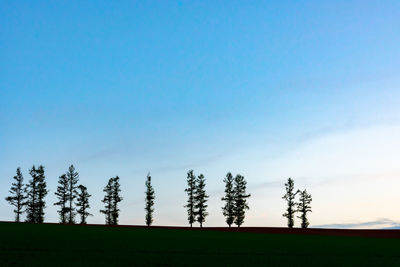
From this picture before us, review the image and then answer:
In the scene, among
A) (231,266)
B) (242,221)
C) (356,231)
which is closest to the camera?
(231,266)

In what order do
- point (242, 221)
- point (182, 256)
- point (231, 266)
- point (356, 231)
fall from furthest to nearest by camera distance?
point (242, 221), point (356, 231), point (182, 256), point (231, 266)

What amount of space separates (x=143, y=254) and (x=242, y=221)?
209 feet

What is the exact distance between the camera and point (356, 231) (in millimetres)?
55906

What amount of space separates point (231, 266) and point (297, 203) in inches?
2825

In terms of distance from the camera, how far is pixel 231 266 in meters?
16.8

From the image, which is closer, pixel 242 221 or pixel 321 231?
pixel 321 231

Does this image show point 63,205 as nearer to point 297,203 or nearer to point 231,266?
point 297,203

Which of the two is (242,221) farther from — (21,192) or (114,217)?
(21,192)

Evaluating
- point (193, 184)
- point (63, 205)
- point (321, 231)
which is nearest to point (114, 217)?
point (63, 205)

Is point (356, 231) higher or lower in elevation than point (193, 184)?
lower

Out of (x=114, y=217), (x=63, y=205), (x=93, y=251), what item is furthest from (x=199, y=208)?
(x=93, y=251)

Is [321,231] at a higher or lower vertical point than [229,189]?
lower

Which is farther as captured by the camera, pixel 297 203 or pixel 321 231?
pixel 297 203

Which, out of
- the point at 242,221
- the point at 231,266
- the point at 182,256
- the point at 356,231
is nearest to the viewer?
the point at 231,266
